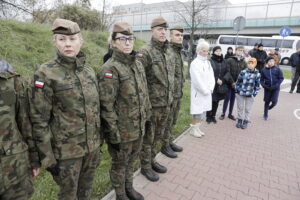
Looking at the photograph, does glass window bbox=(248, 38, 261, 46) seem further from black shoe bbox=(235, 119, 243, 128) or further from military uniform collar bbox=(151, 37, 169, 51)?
military uniform collar bbox=(151, 37, 169, 51)

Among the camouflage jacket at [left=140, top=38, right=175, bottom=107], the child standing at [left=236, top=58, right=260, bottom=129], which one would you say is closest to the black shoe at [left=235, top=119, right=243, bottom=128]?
the child standing at [left=236, top=58, right=260, bottom=129]

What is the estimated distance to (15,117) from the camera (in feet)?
5.16

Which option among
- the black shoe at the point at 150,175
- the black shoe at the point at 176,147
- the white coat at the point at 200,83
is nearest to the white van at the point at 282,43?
the white coat at the point at 200,83

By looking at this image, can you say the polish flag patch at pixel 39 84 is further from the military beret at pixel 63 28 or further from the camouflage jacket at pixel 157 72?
the camouflage jacket at pixel 157 72

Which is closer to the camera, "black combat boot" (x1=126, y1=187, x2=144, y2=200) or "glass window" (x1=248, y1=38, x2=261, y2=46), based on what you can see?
"black combat boot" (x1=126, y1=187, x2=144, y2=200)

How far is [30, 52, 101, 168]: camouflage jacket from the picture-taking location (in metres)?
1.68

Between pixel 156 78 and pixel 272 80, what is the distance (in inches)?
166

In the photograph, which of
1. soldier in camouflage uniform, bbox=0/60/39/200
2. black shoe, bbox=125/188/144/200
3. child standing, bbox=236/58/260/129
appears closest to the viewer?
soldier in camouflage uniform, bbox=0/60/39/200

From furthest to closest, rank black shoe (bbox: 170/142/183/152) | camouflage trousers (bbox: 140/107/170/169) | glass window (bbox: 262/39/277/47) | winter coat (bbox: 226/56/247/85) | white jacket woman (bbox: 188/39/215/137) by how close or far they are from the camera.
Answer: glass window (bbox: 262/39/277/47)
winter coat (bbox: 226/56/247/85)
white jacket woman (bbox: 188/39/215/137)
black shoe (bbox: 170/142/183/152)
camouflage trousers (bbox: 140/107/170/169)

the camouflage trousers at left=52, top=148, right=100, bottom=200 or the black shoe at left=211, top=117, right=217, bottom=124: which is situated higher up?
the camouflage trousers at left=52, top=148, right=100, bottom=200

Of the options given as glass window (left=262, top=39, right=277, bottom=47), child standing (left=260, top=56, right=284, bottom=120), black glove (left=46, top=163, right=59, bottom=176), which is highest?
glass window (left=262, top=39, right=277, bottom=47)

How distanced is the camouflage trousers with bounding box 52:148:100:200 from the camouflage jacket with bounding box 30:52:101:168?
0.09 metres

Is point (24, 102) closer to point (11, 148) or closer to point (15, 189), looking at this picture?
point (11, 148)

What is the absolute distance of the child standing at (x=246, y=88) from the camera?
5.22 metres
